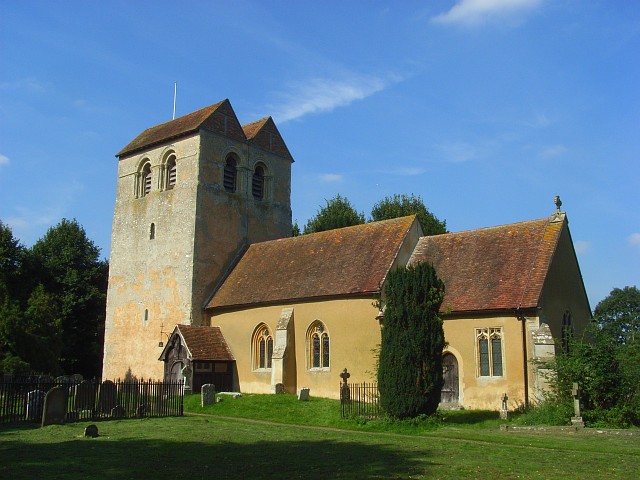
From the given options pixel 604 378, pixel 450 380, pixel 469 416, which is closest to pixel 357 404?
pixel 469 416

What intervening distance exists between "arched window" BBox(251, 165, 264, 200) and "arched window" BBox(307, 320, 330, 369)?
38.0 feet

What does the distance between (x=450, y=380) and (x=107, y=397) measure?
42.6 feet

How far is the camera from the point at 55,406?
19.8 m

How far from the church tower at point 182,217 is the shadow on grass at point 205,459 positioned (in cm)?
1861

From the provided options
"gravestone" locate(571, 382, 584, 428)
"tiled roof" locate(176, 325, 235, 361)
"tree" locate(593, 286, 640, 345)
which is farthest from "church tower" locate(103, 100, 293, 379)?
→ "tree" locate(593, 286, 640, 345)

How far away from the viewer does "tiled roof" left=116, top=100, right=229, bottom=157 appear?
36281mm

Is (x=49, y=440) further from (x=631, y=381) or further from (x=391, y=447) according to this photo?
(x=631, y=381)

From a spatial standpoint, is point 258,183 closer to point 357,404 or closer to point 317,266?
point 317,266

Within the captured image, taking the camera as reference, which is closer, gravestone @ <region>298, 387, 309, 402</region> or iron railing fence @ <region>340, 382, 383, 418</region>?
iron railing fence @ <region>340, 382, 383, 418</region>

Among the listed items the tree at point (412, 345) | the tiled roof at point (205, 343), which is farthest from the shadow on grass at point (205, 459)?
the tiled roof at point (205, 343)

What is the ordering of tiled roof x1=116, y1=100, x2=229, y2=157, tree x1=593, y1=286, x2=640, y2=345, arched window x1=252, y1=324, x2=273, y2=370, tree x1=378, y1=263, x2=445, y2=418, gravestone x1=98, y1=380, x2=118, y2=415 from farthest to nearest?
1. tree x1=593, y1=286, x2=640, y2=345
2. tiled roof x1=116, y1=100, x2=229, y2=157
3. arched window x1=252, y1=324, x2=273, y2=370
4. gravestone x1=98, y1=380, x2=118, y2=415
5. tree x1=378, y1=263, x2=445, y2=418

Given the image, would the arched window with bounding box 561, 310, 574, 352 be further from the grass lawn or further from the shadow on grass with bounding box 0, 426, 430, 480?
the shadow on grass with bounding box 0, 426, 430, 480

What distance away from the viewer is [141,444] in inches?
591

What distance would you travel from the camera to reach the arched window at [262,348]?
3108cm
